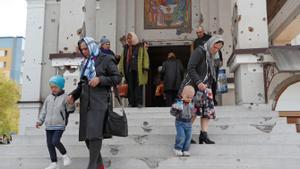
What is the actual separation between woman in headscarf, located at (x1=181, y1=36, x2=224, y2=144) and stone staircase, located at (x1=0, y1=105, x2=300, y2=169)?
15.3 inches

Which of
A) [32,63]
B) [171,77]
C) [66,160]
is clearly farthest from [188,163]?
[32,63]

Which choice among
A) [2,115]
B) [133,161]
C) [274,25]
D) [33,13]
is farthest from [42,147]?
[2,115]

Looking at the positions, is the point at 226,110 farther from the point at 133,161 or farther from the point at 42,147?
the point at 42,147

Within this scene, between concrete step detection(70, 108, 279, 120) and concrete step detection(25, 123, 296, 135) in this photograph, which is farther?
concrete step detection(70, 108, 279, 120)

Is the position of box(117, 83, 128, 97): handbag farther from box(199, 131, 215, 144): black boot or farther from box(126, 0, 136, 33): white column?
box(126, 0, 136, 33): white column

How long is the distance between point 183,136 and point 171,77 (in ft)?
10.7

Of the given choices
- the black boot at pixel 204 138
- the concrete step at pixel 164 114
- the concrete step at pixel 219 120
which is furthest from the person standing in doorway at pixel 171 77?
the black boot at pixel 204 138

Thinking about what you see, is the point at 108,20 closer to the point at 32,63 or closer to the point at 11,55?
the point at 32,63

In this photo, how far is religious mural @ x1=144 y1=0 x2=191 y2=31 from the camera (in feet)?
36.3

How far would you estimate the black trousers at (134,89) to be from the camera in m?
7.86

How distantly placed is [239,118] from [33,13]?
7167 millimetres

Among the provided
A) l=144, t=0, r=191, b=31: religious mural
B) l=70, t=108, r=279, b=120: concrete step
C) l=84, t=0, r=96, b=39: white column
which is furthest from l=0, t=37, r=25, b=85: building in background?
l=70, t=108, r=279, b=120: concrete step

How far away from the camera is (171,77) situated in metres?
8.11

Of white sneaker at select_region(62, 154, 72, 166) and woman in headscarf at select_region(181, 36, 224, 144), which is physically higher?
woman in headscarf at select_region(181, 36, 224, 144)
